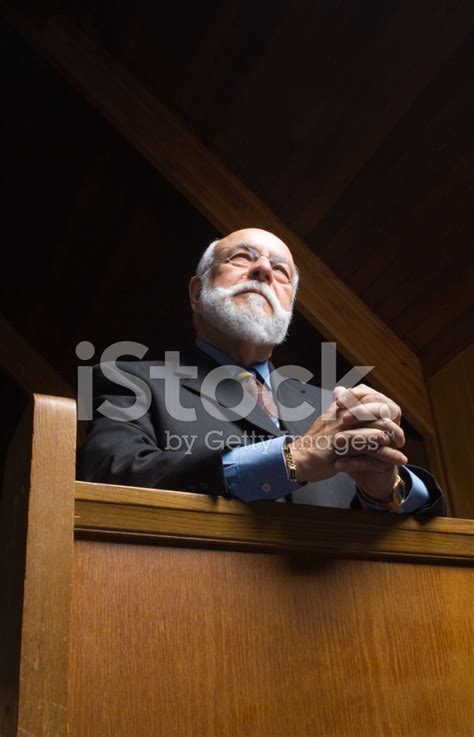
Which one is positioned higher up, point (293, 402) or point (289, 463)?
point (293, 402)

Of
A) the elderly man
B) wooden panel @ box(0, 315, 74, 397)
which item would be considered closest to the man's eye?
the elderly man

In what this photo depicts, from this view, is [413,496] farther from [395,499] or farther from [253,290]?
[253,290]

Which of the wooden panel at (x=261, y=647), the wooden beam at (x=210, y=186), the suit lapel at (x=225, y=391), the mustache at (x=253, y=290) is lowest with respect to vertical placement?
the wooden panel at (x=261, y=647)

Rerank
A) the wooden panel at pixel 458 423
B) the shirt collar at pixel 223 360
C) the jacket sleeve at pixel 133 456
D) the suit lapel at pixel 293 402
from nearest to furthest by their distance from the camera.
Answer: the jacket sleeve at pixel 133 456, the suit lapel at pixel 293 402, the shirt collar at pixel 223 360, the wooden panel at pixel 458 423

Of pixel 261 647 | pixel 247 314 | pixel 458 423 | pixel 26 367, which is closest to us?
pixel 261 647

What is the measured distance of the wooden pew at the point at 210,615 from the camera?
2.64 ft

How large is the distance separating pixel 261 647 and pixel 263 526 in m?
0.14

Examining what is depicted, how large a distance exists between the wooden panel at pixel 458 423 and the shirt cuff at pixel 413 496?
4.13ft

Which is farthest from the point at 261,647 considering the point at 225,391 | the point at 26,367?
the point at 26,367

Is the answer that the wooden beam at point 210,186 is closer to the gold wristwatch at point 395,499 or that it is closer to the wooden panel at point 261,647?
the gold wristwatch at point 395,499

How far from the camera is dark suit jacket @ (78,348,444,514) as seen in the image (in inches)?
43.7

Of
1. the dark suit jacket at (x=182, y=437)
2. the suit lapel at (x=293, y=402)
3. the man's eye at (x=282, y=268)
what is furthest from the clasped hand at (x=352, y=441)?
the man's eye at (x=282, y=268)

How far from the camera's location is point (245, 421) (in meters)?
1.50

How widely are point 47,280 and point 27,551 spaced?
294cm
